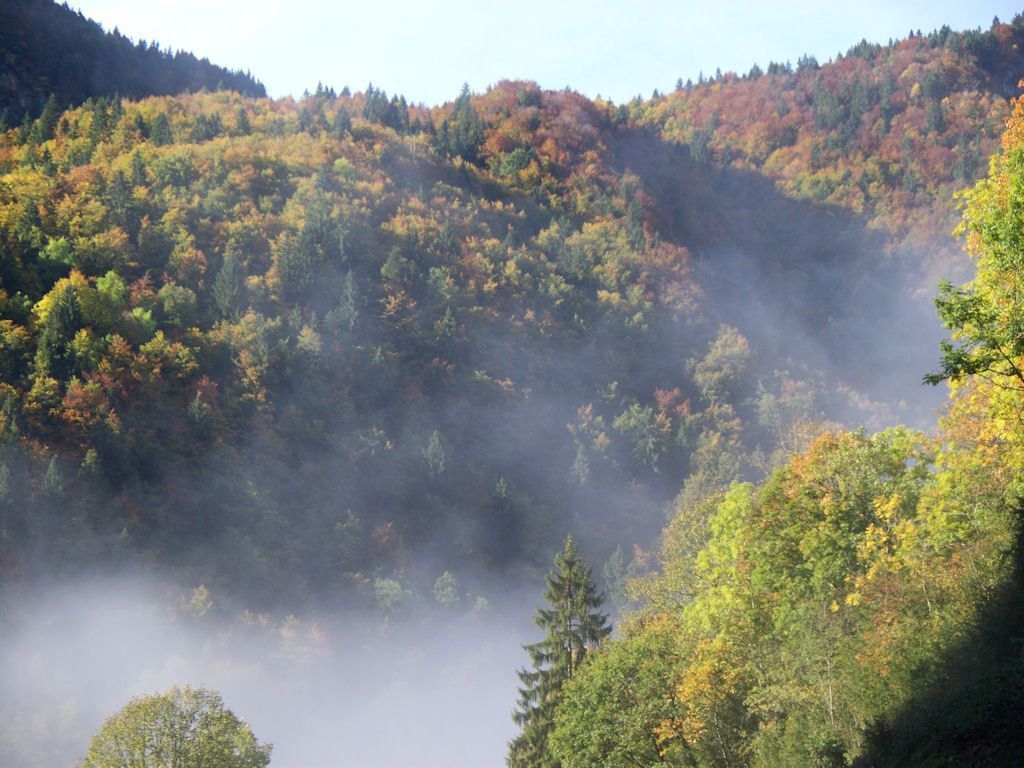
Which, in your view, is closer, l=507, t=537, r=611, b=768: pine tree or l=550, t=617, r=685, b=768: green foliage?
l=550, t=617, r=685, b=768: green foliage

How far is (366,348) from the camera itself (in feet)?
441

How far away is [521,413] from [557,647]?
316 feet

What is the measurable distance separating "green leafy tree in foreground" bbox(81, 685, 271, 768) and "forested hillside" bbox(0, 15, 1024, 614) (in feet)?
159

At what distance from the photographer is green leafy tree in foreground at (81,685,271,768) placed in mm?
38500

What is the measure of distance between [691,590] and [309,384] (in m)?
84.7

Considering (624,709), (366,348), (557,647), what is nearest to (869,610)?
(624,709)

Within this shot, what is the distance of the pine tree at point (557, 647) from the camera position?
1785 inches

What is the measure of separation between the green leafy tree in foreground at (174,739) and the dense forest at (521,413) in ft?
3.90

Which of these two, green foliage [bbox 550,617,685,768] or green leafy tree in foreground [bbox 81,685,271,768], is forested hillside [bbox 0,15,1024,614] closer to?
green leafy tree in foreground [bbox 81,685,271,768]

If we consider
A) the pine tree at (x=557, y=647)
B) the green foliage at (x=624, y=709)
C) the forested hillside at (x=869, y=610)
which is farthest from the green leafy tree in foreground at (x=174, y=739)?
the forested hillside at (x=869, y=610)

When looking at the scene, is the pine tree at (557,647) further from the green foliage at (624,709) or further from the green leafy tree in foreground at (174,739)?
the green leafy tree in foreground at (174,739)

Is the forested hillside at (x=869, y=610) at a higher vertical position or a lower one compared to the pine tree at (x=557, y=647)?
lower

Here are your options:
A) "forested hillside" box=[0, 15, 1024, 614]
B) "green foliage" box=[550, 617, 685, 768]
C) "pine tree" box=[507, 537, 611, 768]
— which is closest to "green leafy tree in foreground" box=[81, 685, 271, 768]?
"pine tree" box=[507, 537, 611, 768]

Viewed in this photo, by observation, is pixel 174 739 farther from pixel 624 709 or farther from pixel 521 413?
pixel 521 413
